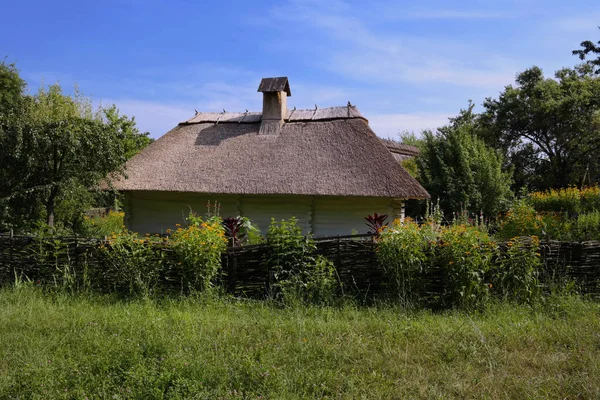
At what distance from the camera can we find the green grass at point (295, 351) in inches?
139

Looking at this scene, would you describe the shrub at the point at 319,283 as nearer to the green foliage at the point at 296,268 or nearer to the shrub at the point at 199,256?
the green foliage at the point at 296,268

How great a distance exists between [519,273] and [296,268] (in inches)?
104

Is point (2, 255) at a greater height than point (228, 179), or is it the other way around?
point (228, 179)

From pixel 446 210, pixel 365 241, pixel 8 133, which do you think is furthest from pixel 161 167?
pixel 446 210

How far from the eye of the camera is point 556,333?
4.45m

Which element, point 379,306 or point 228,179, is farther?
point 228,179

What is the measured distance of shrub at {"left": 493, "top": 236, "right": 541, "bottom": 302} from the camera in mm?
5262

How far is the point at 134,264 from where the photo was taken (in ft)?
19.2

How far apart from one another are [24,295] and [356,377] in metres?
4.52

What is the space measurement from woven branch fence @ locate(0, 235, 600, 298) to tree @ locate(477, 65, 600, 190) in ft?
64.4

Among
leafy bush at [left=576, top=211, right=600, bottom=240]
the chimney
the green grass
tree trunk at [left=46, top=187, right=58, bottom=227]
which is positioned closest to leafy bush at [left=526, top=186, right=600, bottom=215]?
leafy bush at [left=576, top=211, right=600, bottom=240]

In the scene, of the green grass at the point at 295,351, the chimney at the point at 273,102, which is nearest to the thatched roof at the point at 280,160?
the chimney at the point at 273,102

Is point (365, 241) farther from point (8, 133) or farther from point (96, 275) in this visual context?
point (8, 133)

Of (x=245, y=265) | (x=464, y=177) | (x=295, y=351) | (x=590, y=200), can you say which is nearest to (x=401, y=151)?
(x=464, y=177)
